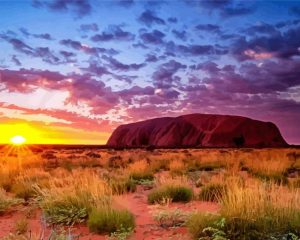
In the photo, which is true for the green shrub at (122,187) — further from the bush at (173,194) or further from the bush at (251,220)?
the bush at (251,220)

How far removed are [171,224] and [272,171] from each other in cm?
857

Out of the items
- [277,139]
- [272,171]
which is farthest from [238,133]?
[272,171]

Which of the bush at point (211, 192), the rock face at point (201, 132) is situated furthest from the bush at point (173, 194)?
the rock face at point (201, 132)

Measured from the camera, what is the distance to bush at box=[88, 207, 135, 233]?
22.5ft

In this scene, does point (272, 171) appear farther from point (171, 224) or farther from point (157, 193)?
point (171, 224)

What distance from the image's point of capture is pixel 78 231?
7.16 m

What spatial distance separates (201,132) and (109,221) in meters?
92.8

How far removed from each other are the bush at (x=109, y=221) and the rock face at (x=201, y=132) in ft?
264

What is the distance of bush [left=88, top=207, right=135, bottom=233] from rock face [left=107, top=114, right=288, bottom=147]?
80.4 metres

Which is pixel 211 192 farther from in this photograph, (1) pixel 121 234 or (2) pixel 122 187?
(1) pixel 121 234

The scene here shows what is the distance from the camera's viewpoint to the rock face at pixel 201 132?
91.2m

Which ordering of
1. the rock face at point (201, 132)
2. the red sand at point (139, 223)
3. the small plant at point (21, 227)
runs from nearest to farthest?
the red sand at point (139, 223)
the small plant at point (21, 227)
the rock face at point (201, 132)

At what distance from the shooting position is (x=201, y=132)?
9875cm

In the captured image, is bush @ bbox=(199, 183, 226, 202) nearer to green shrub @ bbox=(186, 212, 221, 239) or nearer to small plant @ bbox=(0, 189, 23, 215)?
green shrub @ bbox=(186, 212, 221, 239)
